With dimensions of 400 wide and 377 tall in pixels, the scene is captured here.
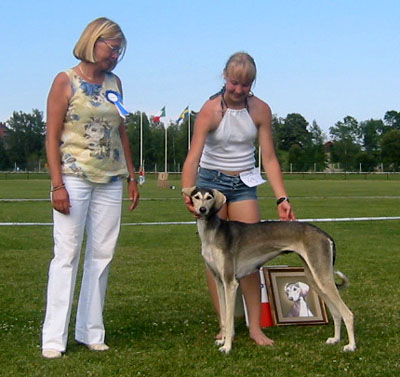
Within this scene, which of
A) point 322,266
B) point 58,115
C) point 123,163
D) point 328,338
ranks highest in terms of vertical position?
point 58,115

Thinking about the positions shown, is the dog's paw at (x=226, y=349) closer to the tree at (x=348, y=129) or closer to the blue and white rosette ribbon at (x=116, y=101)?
the blue and white rosette ribbon at (x=116, y=101)

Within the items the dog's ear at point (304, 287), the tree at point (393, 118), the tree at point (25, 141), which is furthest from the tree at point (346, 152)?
the dog's ear at point (304, 287)

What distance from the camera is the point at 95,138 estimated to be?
5.54 meters

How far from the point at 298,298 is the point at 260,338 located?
38.3 inches

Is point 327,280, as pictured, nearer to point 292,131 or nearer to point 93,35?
point 93,35

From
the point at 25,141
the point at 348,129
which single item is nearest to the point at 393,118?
the point at 348,129

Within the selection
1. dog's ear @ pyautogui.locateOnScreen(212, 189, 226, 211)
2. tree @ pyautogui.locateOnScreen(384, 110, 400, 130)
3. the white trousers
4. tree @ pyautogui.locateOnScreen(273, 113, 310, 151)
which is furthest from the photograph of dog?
tree @ pyautogui.locateOnScreen(384, 110, 400, 130)

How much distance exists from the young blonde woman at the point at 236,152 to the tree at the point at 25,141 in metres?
114

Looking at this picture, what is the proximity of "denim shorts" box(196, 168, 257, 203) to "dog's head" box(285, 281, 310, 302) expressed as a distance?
3.92 ft

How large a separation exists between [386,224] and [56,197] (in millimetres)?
14445

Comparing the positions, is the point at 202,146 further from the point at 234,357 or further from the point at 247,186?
the point at 234,357

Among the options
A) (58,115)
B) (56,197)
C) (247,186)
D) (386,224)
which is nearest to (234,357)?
(247,186)

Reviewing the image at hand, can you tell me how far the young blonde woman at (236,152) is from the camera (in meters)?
6.01

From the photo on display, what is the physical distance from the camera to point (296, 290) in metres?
6.93
